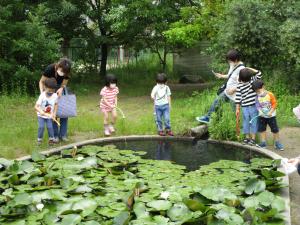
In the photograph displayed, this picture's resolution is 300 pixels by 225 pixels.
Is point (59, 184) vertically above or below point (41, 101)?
below

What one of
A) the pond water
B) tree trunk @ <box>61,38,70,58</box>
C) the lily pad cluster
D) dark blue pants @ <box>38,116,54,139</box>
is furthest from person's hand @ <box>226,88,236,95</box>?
tree trunk @ <box>61,38,70,58</box>

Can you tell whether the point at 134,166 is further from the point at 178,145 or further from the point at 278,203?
the point at 278,203

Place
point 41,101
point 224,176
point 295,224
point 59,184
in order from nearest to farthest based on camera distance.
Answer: point 295,224 < point 59,184 < point 224,176 < point 41,101

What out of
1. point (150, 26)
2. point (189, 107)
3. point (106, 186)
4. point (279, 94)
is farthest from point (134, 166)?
point (150, 26)

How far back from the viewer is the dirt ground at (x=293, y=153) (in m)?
5.24

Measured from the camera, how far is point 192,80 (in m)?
16.8

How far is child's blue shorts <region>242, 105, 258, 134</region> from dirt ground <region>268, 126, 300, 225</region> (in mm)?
410

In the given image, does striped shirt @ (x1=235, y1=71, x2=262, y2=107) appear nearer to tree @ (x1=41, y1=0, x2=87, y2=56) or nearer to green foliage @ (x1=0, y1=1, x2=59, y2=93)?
green foliage @ (x1=0, y1=1, x2=59, y2=93)

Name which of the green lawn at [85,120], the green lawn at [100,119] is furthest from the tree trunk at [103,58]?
the green lawn at [85,120]

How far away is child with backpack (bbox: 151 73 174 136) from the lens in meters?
8.71

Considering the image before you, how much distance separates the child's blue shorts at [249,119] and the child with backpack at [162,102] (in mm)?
1391

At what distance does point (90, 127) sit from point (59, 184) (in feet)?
12.3

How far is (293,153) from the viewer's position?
7684mm

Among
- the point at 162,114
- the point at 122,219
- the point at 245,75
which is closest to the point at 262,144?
the point at 245,75
